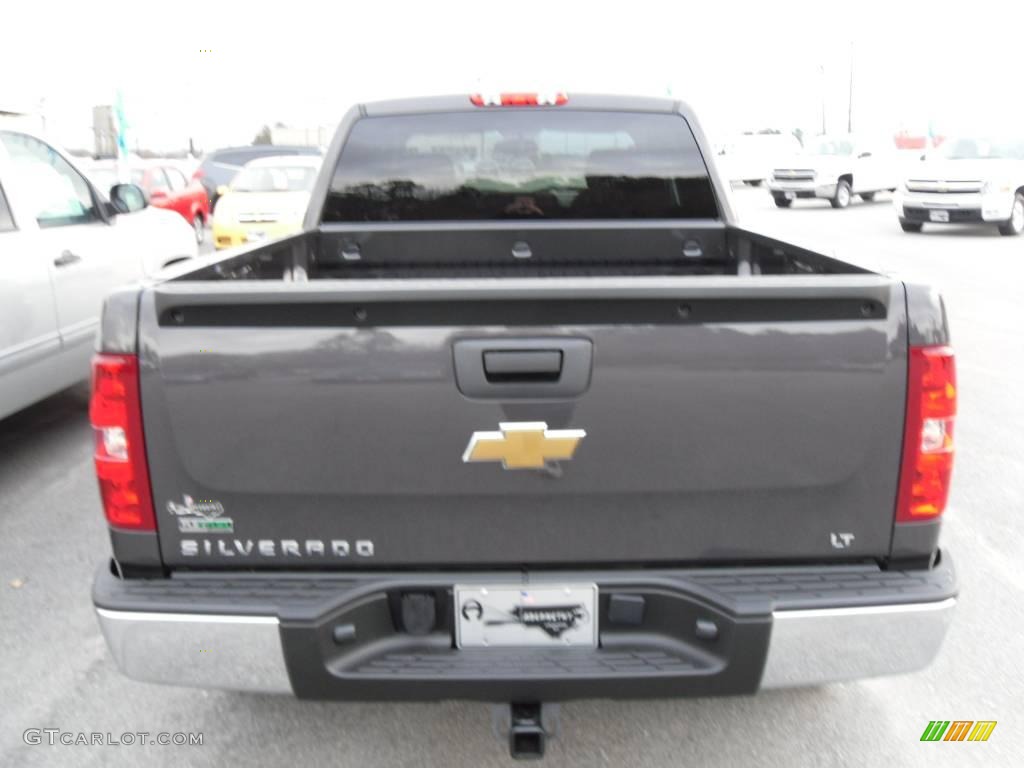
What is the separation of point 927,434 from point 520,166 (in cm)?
243

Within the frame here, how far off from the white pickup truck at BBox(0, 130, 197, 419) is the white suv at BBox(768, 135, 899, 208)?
21.5m

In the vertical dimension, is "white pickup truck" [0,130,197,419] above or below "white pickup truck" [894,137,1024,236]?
above

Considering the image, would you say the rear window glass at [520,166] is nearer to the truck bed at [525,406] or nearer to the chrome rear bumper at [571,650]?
the truck bed at [525,406]

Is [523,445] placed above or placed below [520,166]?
below

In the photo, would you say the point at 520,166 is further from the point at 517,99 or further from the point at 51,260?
the point at 51,260

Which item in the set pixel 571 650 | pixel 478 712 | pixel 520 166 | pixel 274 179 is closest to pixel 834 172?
pixel 274 179

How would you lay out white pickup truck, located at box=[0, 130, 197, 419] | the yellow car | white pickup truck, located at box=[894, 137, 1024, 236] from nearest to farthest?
white pickup truck, located at box=[0, 130, 197, 419] < the yellow car < white pickup truck, located at box=[894, 137, 1024, 236]

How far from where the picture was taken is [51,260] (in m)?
5.64

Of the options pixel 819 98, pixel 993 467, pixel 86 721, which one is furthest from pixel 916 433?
pixel 819 98

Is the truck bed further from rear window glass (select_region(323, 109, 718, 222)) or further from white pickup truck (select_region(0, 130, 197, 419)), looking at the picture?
white pickup truck (select_region(0, 130, 197, 419))

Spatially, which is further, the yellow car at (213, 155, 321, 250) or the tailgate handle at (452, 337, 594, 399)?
the yellow car at (213, 155, 321, 250)

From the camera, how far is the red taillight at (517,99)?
165 inches

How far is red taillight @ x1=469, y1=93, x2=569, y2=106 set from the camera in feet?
13.8

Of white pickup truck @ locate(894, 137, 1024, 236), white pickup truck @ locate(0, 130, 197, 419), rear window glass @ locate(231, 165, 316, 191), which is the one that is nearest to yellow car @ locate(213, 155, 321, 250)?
rear window glass @ locate(231, 165, 316, 191)
